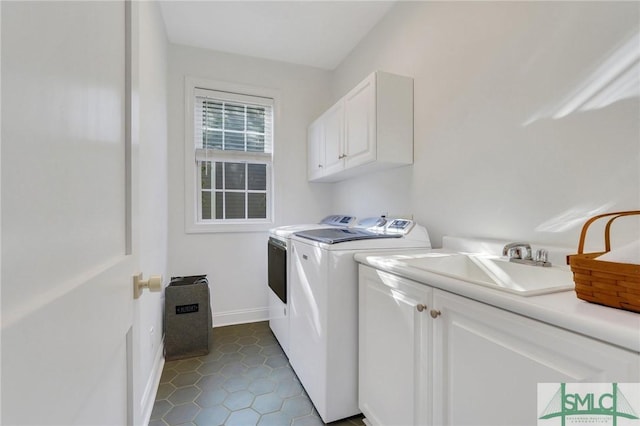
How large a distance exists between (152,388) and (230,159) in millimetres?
2049

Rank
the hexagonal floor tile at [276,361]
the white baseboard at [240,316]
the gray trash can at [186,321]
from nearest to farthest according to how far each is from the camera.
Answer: the hexagonal floor tile at [276,361] → the gray trash can at [186,321] → the white baseboard at [240,316]

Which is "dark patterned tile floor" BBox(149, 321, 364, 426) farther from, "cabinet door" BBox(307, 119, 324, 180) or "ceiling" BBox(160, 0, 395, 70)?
"ceiling" BBox(160, 0, 395, 70)

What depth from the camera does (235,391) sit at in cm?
184

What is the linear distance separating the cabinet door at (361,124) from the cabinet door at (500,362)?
1238mm

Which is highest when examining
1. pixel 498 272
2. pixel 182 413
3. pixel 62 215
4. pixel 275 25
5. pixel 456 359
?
pixel 275 25

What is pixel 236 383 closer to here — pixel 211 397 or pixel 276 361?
pixel 211 397

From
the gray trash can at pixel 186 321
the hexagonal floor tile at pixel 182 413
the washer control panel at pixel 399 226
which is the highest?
the washer control panel at pixel 399 226

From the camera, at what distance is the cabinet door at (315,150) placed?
9.15ft

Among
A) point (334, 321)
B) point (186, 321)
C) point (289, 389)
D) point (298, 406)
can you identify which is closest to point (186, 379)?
point (186, 321)

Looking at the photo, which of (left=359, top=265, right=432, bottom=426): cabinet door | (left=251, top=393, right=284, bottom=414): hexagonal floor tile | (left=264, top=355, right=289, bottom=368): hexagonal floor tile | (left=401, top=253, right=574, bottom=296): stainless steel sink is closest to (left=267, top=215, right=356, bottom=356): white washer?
(left=264, top=355, right=289, bottom=368): hexagonal floor tile

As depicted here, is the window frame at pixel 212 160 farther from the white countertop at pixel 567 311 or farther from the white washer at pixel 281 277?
the white countertop at pixel 567 311

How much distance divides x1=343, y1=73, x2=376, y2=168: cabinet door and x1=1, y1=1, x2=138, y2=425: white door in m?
1.56

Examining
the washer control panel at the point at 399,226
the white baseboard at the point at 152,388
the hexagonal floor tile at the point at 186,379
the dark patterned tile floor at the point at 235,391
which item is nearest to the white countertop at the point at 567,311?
the washer control panel at the point at 399,226

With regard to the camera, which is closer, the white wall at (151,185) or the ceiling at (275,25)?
the white wall at (151,185)
